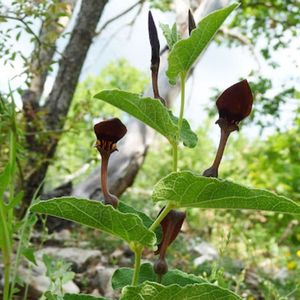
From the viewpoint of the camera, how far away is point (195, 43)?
0.67 m

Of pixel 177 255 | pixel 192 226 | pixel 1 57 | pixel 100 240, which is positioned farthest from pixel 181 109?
pixel 192 226

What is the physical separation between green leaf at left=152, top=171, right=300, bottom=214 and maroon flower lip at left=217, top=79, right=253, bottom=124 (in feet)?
0.36

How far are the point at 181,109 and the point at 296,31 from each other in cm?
585

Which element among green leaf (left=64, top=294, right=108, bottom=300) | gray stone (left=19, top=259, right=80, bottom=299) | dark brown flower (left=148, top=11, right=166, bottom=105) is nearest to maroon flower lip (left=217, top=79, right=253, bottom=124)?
dark brown flower (left=148, top=11, right=166, bottom=105)

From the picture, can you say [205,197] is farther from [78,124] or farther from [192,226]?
[192,226]

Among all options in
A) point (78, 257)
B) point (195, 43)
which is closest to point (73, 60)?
point (78, 257)

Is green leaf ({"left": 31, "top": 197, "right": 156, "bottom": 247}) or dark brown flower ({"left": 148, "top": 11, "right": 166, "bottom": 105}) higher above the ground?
dark brown flower ({"left": 148, "top": 11, "right": 166, "bottom": 105})

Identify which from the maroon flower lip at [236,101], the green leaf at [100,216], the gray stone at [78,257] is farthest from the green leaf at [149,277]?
the gray stone at [78,257]

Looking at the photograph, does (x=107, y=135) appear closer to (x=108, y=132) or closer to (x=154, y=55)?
(x=108, y=132)

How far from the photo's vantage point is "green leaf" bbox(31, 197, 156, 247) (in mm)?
652

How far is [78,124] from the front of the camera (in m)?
2.79

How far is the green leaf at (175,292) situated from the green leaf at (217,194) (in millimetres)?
101

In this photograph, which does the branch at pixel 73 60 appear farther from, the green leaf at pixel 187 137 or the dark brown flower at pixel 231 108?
the dark brown flower at pixel 231 108

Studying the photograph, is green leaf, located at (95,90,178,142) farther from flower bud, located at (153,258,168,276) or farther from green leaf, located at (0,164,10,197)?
green leaf, located at (0,164,10,197)
